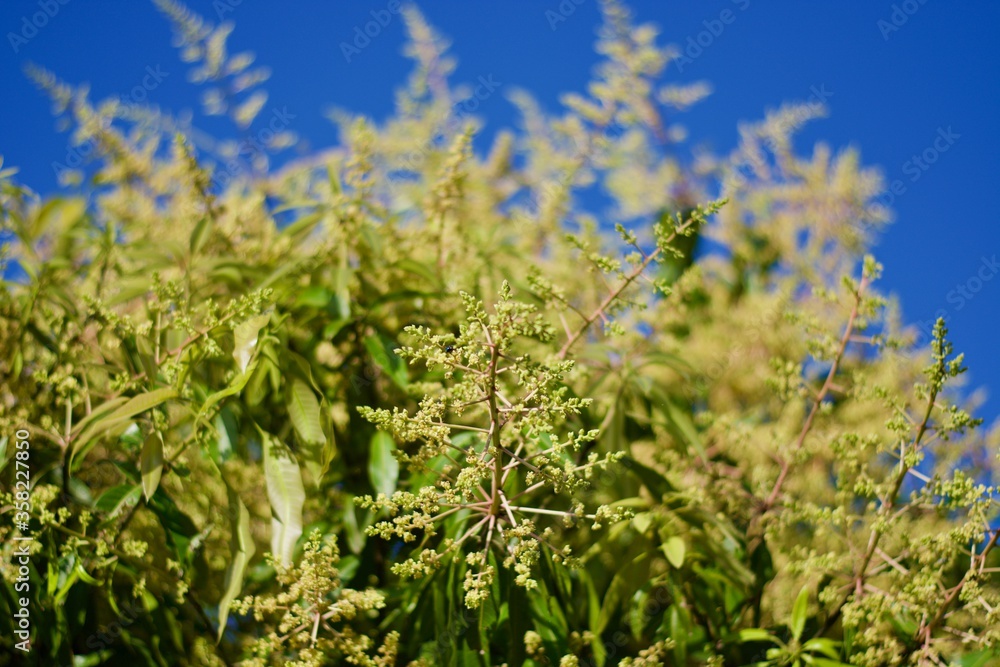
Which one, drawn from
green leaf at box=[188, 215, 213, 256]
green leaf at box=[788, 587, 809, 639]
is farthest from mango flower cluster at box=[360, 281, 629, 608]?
green leaf at box=[188, 215, 213, 256]

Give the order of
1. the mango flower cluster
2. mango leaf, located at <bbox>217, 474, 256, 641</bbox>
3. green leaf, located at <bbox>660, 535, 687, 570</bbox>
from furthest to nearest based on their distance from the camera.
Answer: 1. green leaf, located at <bbox>660, 535, 687, 570</bbox>
2. mango leaf, located at <bbox>217, 474, 256, 641</bbox>
3. the mango flower cluster

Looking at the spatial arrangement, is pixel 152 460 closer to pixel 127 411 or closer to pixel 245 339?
pixel 127 411

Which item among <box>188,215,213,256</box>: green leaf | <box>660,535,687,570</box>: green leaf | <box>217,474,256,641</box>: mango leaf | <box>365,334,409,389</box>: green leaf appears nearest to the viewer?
<box>217,474,256,641</box>: mango leaf

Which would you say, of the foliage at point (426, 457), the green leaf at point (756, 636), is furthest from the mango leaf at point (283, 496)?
the green leaf at point (756, 636)

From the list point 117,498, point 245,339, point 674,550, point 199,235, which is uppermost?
point 199,235

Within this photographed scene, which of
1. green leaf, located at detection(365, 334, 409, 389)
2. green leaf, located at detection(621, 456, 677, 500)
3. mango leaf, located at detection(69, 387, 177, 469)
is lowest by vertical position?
green leaf, located at detection(621, 456, 677, 500)

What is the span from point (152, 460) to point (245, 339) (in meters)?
0.21

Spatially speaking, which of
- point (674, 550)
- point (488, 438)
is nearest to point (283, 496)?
point (488, 438)

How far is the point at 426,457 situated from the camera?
1167mm

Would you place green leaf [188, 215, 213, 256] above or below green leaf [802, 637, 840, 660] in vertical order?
above

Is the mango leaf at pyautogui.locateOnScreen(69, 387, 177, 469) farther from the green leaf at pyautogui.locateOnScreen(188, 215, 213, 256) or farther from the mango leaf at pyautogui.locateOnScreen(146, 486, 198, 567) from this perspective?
the green leaf at pyautogui.locateOnScreen(188, 215, 213, 256)

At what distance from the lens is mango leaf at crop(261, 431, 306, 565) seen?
1285mm

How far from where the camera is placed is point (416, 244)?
188 centimetres

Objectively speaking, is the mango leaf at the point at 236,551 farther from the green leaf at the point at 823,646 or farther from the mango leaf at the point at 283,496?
the green leaf at the point at 823,646
